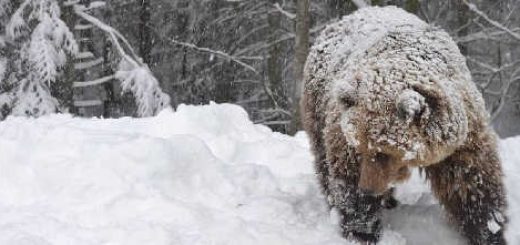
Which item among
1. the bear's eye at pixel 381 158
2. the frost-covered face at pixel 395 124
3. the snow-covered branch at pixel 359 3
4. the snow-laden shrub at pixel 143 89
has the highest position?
the snow-covered branch at pixel 359 3

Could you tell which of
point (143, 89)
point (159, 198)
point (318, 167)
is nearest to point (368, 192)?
point (318, 167)

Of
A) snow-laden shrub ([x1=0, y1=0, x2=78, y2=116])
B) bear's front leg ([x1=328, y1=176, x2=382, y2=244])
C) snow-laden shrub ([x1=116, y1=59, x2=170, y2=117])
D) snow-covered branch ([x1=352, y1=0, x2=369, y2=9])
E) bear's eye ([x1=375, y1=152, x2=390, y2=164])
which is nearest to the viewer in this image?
bear's eye ([x1=375, y1=152, x2=390, y2=164])

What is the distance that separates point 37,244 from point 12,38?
36.3 ft

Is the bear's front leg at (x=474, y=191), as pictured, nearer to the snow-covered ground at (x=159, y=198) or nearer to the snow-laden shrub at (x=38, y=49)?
the snow-covered ground at (x=159, y=198)

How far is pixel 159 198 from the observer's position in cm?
450

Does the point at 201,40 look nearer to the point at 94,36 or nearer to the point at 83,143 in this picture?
the point at 94,36

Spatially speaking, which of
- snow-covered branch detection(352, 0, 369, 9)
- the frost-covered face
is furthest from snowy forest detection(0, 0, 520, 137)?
the frost-covered face

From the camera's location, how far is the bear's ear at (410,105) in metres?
3.57

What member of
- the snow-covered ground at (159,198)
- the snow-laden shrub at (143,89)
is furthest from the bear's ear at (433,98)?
the snow-laden shrub at (143,89)

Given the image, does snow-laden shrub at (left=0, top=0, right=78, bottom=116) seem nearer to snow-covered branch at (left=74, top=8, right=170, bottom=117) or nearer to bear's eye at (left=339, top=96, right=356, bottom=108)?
snow-covered branch at (left=74, top=8, right=170, bottom=117)

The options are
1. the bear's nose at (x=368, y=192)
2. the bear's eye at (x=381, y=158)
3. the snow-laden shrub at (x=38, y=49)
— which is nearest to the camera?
the bear's eye at (x=381, y=158)

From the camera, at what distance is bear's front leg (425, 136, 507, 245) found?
418 centimetres

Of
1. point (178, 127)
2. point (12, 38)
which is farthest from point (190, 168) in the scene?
point (12, 38)

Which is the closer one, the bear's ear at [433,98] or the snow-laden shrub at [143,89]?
the bear's ear at [433,98]
